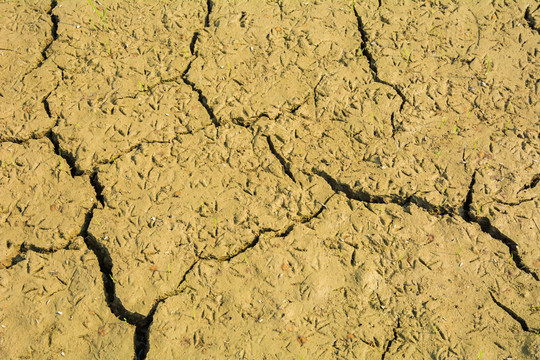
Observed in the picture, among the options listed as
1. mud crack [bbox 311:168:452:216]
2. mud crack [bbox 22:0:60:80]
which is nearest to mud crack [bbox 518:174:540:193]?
mud crack [bbox 311:168:452:216]

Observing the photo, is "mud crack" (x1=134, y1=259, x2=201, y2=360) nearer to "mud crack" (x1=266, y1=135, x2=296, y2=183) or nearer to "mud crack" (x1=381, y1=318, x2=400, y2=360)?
"mud crack" (x1=266, y1=135, x2=296, y2=183)

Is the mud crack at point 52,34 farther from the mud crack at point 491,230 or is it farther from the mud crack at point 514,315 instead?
the mud crack at point 514,315

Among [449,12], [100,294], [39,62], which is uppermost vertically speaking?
[449,12]

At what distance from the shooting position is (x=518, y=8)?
3.49 metres

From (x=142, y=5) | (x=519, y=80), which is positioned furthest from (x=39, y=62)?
(x=519, y=80)

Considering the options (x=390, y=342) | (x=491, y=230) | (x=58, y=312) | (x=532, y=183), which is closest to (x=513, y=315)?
(x=491, y=230)

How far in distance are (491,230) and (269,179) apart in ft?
4.38

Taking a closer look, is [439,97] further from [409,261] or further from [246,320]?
[246,320]

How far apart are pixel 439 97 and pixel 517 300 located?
55.1 inches

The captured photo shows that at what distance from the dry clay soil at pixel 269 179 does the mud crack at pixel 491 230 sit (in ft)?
0.04

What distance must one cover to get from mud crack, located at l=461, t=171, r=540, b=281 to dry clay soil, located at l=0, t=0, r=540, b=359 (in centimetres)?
1

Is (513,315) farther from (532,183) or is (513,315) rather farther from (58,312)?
(58,312)

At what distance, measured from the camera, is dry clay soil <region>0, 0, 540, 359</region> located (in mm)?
2434

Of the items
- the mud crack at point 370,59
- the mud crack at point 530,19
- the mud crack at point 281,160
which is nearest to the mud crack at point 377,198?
the mud crack at point 281,160
